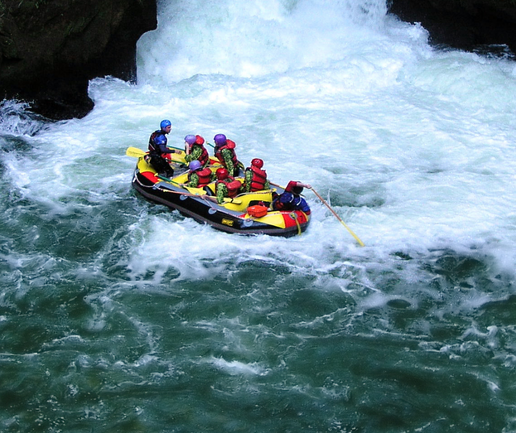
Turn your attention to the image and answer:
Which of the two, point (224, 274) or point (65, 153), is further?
point (65, 153)

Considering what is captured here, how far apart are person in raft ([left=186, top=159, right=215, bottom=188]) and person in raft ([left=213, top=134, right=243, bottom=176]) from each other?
0.43 metres

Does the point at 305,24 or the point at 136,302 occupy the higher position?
the point at 305,24

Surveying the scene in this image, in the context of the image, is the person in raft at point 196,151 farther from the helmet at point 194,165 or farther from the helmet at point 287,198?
the helmet at point 287,198

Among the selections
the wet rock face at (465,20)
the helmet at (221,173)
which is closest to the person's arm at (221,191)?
the helmet at (221,173)

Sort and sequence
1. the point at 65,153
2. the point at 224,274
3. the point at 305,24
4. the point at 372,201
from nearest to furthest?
the point at 224,274
the point at 372,201
the point at 65,153
the point at 305,24

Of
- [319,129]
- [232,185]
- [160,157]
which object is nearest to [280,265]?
[232,185]

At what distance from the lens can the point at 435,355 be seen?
7.37 meters

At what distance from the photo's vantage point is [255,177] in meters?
9.79

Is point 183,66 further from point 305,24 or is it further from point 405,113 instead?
point 405,113

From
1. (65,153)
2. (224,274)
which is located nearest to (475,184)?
(224,274)

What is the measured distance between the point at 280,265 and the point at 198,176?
2.05 meters

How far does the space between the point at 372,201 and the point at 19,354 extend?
19.2 ft

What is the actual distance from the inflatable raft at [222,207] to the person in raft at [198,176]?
0.10 metres

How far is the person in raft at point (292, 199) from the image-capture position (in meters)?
9.46
